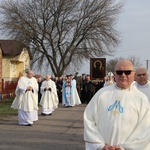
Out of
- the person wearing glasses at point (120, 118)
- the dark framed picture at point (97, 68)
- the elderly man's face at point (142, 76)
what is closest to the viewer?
the person wearing glasses at point (120, 118)

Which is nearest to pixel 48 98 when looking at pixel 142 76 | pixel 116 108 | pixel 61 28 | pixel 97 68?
pixel 97 68

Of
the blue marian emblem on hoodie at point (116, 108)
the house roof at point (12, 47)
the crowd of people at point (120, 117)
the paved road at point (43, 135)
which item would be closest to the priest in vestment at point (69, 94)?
the paved road at point (43, 135)

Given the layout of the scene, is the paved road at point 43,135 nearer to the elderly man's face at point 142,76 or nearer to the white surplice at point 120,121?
the elderly man's face at point 142,76

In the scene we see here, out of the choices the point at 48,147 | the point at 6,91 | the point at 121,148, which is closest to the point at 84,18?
the point at 6,91

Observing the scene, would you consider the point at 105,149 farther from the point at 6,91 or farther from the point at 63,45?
the point at 63,45

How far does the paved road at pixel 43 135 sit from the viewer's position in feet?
30.8

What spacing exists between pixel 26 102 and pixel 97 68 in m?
6.29

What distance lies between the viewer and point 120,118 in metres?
4.33

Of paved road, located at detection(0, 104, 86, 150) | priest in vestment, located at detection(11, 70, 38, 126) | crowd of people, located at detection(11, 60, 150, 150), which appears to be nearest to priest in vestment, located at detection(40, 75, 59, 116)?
paved road, located at detection(0, 104, 86, 150)

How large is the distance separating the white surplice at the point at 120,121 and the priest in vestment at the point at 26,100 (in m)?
9.27

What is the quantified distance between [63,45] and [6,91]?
1401 centimetres

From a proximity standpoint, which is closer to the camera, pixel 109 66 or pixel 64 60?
pixel 64 60

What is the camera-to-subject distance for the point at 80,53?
43281mm

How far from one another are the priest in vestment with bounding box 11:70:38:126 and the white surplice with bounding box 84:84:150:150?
927cm
